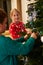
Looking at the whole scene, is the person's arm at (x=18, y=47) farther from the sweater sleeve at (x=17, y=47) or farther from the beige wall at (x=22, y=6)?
the beige wall at (x=22, y=6)

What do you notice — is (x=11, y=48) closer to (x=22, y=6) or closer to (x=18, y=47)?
(x=18, y=47)

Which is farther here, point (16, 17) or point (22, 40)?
point (16, 17)

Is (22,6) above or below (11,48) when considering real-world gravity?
above

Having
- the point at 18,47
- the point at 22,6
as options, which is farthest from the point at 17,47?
the point at 22,6

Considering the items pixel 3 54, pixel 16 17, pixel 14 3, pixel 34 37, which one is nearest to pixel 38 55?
pixel 34 37

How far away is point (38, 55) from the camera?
68.3 inches

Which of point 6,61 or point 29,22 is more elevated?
point 29,22

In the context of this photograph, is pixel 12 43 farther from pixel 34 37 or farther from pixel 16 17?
pixel 16 17

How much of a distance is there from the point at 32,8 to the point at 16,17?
158 cm

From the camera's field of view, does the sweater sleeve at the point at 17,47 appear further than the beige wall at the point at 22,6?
No

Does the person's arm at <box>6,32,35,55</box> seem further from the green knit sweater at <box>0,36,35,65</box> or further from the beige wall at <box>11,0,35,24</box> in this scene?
the beige wall at <box>11,0,35,24</box>

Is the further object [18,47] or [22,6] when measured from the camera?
[22,6]

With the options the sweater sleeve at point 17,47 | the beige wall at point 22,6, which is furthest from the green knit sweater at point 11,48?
the beige wall at point 22,6

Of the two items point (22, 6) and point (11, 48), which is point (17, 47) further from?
point (22, 6)
